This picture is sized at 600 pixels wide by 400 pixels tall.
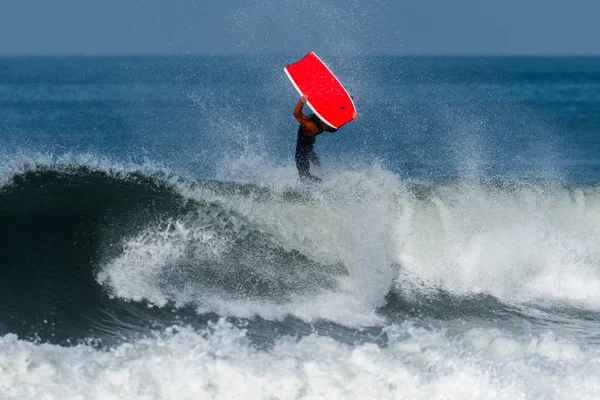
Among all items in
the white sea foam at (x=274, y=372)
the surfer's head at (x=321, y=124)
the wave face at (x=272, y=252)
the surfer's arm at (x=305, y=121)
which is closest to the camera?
the white sea foam at (x=274, y=372)

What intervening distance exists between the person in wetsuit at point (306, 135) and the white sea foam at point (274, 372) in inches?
156

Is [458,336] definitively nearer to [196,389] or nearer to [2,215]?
[196,389]

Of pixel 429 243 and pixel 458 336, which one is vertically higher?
pixel 429 243

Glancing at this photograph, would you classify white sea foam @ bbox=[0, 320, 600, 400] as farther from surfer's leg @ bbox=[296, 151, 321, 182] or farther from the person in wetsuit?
surfer's leg @ bbox=[296, 151, 321, 182]

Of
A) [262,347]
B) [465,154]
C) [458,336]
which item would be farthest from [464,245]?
[465,154]

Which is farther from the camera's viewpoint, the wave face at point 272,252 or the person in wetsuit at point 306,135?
the person in wetsuit at point 306,135

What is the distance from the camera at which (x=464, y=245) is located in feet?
39.4

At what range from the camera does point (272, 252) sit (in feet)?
35.9

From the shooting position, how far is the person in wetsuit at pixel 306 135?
1077cm

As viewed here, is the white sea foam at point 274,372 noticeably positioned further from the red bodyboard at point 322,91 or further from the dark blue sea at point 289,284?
the red bodyboard at point 322,91

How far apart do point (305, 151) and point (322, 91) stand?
0.81 meters

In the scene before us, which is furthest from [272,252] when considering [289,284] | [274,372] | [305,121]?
[274,372]

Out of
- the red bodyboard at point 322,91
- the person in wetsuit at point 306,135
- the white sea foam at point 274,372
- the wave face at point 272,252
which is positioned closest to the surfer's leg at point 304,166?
the person in wetsuit at point 306,135

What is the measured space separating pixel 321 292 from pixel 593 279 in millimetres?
4149
